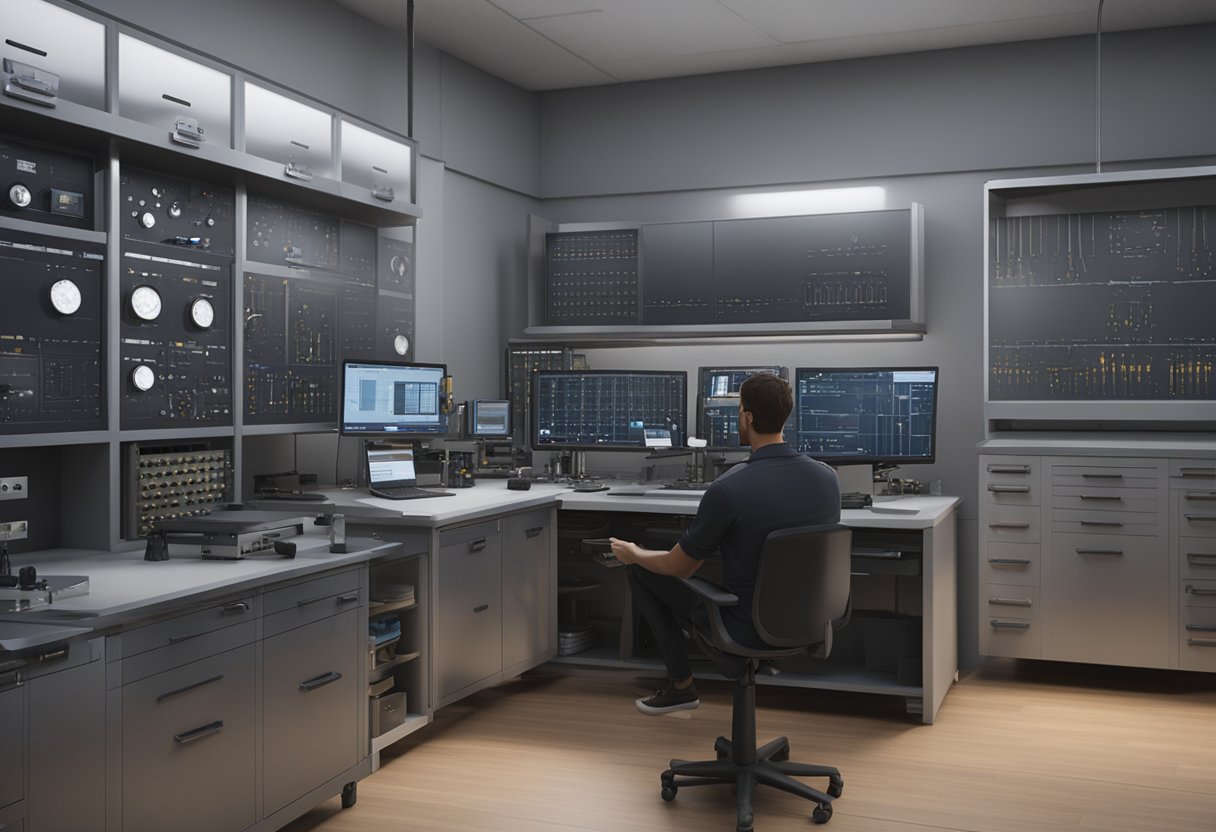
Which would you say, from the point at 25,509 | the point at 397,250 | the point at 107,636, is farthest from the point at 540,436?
the point at 107,636

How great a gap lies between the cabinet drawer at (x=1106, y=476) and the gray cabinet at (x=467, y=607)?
97.5 inches

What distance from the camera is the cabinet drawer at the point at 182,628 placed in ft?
8.62

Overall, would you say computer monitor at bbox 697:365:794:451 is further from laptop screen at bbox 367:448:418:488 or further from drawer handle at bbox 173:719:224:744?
drawer handle at bbox 173:719:224:744

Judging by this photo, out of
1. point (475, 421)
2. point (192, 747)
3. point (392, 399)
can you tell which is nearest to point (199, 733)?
point (192, 747)

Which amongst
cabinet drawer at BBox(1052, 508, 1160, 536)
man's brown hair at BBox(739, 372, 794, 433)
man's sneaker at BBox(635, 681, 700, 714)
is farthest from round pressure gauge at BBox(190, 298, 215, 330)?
cabinet drawer at BBox(1052, 508, 1160, 536)

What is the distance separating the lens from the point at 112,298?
341 cm

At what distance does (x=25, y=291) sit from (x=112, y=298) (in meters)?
0.29

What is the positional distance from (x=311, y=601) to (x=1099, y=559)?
3400 millimetres

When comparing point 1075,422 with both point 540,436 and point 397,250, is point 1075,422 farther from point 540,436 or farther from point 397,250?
point 397,250

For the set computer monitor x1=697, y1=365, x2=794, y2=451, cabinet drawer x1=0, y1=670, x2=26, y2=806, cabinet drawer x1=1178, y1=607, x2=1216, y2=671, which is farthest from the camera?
computer monitor x1=697, y1=365, x2=794, y2=451

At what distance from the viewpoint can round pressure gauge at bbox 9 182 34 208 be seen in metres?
A: 3.12

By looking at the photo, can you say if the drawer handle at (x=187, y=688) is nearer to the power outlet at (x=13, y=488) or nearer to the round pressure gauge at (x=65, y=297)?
the power outlet at (x=13, y=488)

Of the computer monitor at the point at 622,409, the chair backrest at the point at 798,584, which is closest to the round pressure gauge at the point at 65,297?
the chair backrest at the point at 798,584

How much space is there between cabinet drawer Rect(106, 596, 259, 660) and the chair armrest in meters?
1.28
